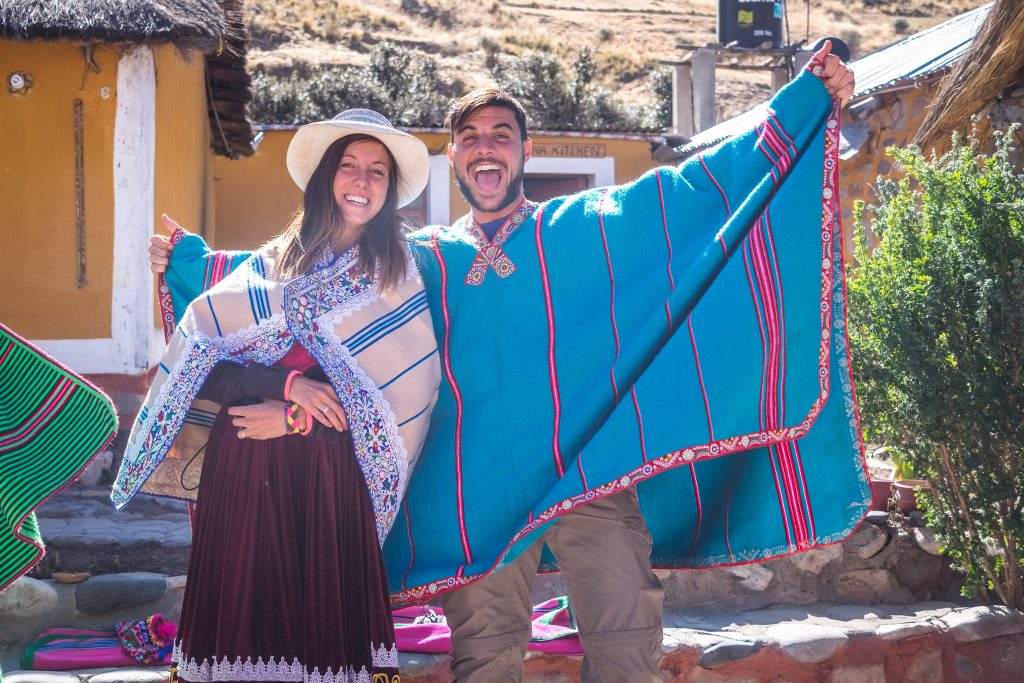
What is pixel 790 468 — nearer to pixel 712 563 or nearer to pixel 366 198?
pixel 712 563

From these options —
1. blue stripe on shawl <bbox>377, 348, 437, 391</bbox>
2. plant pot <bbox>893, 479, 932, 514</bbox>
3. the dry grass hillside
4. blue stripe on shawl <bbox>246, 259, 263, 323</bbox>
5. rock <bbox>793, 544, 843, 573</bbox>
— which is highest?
the dry grass hillside

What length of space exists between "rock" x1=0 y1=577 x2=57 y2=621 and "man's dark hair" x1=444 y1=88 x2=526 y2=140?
249 centimetres

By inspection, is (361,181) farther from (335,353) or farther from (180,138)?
(180,138)

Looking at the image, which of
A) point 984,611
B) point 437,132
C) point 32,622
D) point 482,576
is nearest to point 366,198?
point 482,576

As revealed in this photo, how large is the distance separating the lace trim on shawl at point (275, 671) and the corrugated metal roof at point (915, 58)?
198 inches

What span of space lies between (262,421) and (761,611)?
9.26 ft

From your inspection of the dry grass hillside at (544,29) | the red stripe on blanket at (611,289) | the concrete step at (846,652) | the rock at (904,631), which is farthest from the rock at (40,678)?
the dry grass hillside at (544,29)

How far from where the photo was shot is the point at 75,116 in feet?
21.6

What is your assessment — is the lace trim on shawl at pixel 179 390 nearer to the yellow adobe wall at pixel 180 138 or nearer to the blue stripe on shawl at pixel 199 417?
the blue stripe on shawl at pixel 199 417

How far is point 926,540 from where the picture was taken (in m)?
4.89

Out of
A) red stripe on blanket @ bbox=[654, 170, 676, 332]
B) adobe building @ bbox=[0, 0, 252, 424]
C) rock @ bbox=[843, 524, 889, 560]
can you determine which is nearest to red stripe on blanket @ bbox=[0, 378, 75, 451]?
red stripe on blanket @ bbox=[654, 170, 676, 332]

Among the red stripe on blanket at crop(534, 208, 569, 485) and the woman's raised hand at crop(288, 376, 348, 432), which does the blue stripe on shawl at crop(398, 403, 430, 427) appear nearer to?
the woman's raised hand at crop(288, 376, 348, 432)

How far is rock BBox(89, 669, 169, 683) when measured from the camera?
3386 mm

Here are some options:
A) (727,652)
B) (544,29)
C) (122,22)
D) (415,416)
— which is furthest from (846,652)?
(544,29)
